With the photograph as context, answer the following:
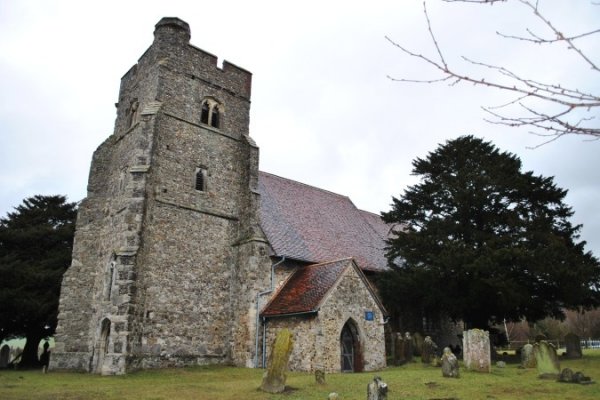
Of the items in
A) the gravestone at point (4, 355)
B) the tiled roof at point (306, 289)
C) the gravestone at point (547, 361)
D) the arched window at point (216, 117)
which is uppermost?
the arched window at point (216, 117)

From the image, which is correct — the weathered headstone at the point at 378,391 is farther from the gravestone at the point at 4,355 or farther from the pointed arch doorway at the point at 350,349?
the gravestone at the point at 4,355

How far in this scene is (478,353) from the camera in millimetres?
15422

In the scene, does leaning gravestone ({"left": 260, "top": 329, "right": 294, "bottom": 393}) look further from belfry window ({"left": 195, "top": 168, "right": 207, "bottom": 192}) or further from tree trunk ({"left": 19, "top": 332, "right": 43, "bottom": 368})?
tree trunk ({"left": 19, "top": 332, "right": 43, "bottom": 368})

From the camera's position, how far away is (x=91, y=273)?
2041cm

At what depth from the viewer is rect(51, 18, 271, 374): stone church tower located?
1742cm

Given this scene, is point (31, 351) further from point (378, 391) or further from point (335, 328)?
point (378, 391)

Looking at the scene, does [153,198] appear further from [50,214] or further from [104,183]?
[50,214]

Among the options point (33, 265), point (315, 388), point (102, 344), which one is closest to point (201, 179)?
point (102, 344)

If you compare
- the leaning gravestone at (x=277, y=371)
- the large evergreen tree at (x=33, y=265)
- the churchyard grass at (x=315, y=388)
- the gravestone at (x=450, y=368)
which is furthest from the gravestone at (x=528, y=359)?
the large evergreen tree at (x=33, y=265)

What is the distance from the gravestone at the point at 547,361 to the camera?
13.3 metres

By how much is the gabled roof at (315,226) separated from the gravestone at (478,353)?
8316 millimetres

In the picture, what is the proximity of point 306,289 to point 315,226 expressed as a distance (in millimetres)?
6644

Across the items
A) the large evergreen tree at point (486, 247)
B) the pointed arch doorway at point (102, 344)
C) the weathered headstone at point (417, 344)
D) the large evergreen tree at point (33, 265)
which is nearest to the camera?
the pointed arch doorway at point (102, 344)

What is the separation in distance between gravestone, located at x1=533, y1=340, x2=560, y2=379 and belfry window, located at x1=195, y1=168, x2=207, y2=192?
1439 centimetres
